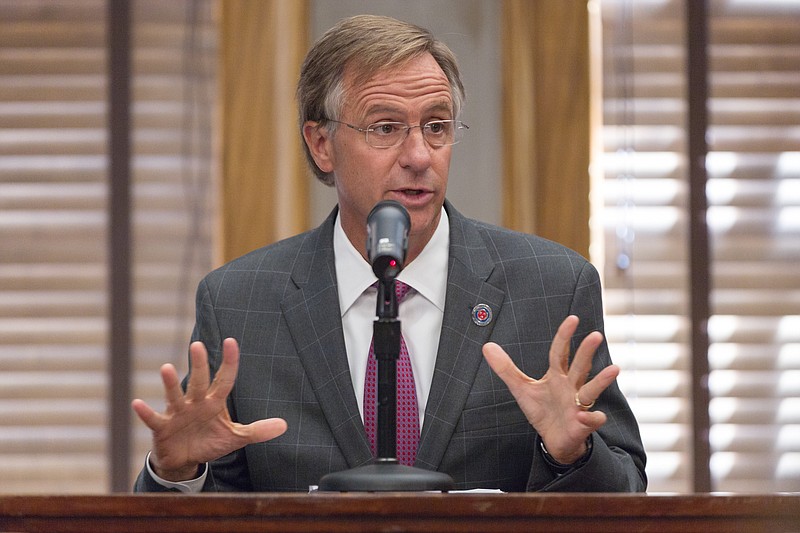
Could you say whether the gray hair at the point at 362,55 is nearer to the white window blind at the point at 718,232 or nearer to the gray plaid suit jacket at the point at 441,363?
the gray plaid suit jacket at the point at 441,363

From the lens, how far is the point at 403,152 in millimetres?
2178

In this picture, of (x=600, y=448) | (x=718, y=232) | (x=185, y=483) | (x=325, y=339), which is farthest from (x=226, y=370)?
(x=718, y=232)

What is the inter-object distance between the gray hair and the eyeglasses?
0.07m

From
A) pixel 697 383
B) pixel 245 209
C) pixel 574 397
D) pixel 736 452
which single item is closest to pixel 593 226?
pixel 697 383

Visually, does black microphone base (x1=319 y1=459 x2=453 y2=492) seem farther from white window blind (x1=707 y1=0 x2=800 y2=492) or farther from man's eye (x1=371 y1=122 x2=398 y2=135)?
white window blind (x1=707 y1=0 x2=800 y2=492)

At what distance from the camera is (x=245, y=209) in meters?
3.40

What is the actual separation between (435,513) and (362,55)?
4.27 feet


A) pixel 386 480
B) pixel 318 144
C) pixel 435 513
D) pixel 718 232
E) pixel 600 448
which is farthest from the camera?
pixel 718 232

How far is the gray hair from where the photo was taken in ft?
7.34

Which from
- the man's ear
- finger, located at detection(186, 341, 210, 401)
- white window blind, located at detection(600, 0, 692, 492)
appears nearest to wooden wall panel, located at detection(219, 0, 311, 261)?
the man's ear

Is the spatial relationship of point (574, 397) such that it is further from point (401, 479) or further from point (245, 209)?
point (245, 209)

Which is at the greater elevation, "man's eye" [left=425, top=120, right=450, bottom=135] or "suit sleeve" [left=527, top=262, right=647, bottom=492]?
"man's eye" [left=425, top=120, right=450, bottom=135]

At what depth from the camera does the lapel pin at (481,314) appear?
2115mm

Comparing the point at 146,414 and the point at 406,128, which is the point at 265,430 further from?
the point at 406,128
